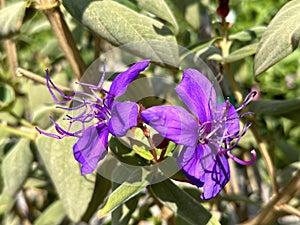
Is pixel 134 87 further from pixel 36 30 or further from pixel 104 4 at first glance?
pixel 36 30

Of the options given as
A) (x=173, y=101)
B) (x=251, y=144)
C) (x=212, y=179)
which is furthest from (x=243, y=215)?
(x=212, y=179)

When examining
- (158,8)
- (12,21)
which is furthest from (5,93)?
(158,8)

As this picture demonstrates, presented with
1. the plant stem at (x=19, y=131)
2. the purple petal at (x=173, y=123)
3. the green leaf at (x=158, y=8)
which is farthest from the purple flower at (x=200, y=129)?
the plant stem at (x=19, y=131)

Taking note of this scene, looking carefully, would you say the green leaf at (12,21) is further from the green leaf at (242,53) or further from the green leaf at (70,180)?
the green leaf at (242,53)

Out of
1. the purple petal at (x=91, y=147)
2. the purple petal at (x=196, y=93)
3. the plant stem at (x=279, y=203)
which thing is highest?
the purple petal at (x=196, y=93)

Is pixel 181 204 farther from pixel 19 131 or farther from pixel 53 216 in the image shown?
pixel 53 216
